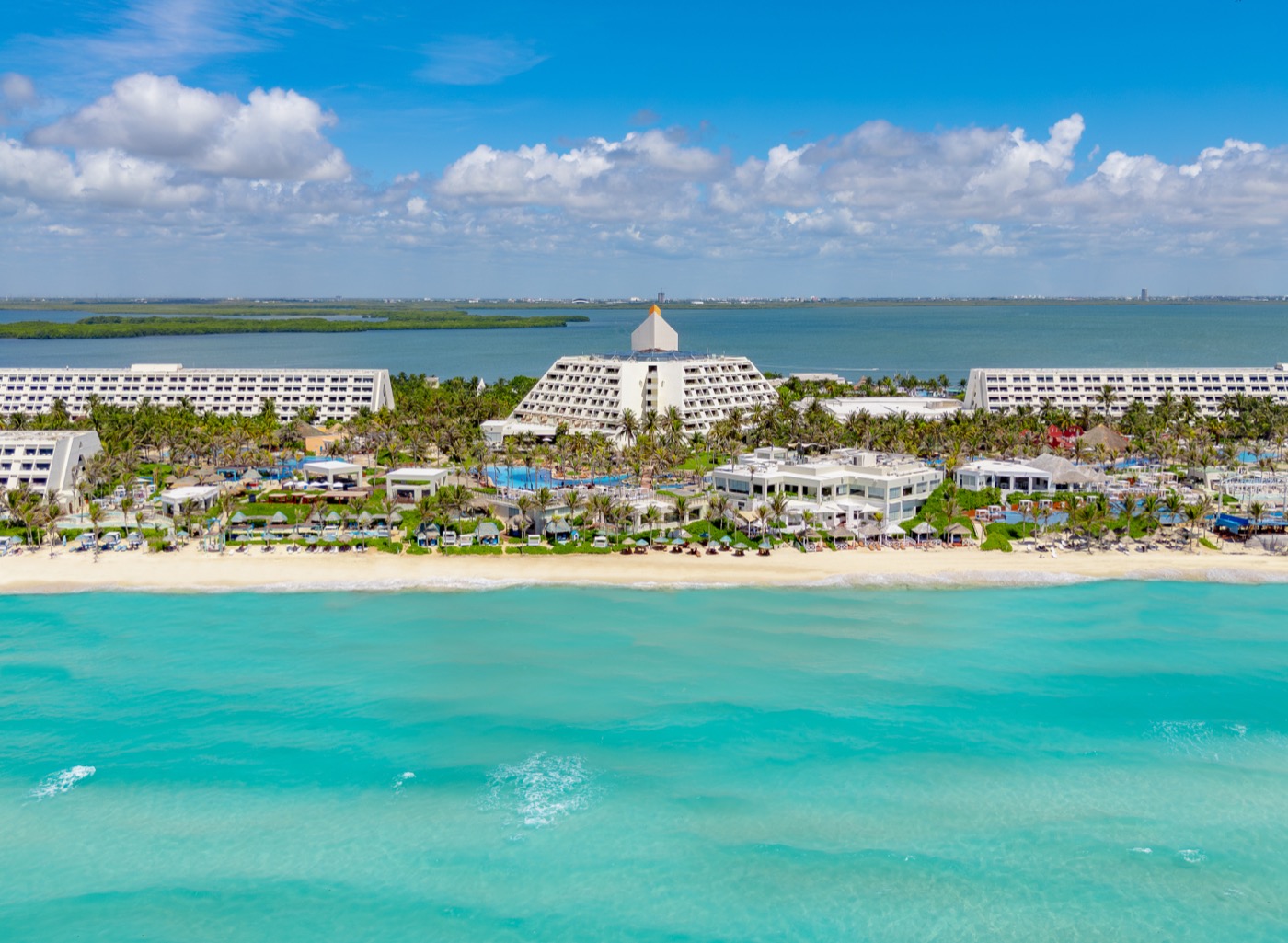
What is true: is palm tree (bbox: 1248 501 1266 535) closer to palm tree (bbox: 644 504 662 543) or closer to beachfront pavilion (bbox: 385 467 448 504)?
palm tree (bbox: 644 504 662 543)

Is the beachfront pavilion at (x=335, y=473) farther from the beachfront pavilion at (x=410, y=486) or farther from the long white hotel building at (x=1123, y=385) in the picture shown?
the long white hotel building at (x=1123, y=385)

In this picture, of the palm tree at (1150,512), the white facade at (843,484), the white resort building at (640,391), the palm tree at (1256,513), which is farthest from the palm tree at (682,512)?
the palm tree at (1256,513)

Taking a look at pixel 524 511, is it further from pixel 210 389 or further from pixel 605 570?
pixel 210 389

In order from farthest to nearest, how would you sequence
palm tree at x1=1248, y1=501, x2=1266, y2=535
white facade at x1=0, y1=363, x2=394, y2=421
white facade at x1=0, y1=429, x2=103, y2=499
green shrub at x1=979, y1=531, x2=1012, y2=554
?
white facade at x1=0, y1=363, x2=394, y2=421
white facade at x1=0, y1=429, x2=103, y2=499
palm tree at x1=1248, y1=501, x2=1266, y2=535
green shrub at x1=979, y1=531, x2=1012, y2=554

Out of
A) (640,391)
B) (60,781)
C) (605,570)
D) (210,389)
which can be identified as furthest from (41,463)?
(640,391)

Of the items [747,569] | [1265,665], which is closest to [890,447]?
[747,569]

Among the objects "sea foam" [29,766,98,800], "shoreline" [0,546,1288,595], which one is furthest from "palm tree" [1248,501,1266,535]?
"sea foam" [29,766,98,800]
